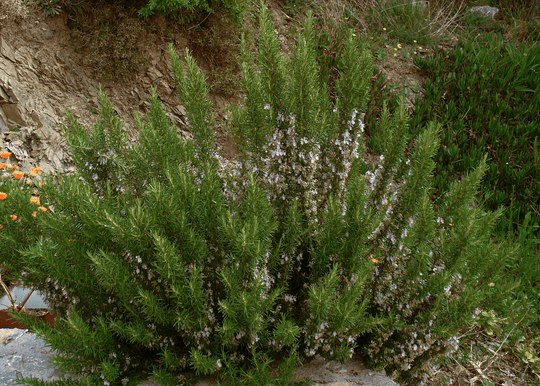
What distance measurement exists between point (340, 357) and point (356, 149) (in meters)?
1.06

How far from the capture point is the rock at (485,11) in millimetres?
7490

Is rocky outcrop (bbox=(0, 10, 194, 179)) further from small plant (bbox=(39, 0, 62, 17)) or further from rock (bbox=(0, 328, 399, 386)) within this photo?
rock (bbox=(0, 328, 399, 386))

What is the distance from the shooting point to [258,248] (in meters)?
1.62

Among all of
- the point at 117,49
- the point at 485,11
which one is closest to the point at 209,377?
the point at 117,49

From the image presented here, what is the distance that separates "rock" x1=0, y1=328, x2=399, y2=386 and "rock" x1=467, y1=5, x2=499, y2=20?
24.3 ft

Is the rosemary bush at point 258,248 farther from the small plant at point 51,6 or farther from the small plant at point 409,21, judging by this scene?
the small plant at point 409,21

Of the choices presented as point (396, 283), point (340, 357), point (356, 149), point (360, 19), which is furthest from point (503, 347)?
point (360, 19)

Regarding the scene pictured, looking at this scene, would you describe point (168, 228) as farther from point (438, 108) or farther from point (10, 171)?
point (438, 108)

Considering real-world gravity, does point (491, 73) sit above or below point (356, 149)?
above

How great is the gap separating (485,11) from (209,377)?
8.21 meters

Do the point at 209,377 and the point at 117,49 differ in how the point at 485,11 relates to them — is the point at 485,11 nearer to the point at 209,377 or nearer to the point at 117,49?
the point at 117,49

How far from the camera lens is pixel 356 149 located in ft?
7.37

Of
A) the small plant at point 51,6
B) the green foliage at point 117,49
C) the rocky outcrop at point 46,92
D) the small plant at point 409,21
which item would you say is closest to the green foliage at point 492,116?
the small plant at point 409,21

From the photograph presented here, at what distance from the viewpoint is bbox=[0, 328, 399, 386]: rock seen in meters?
2.07
